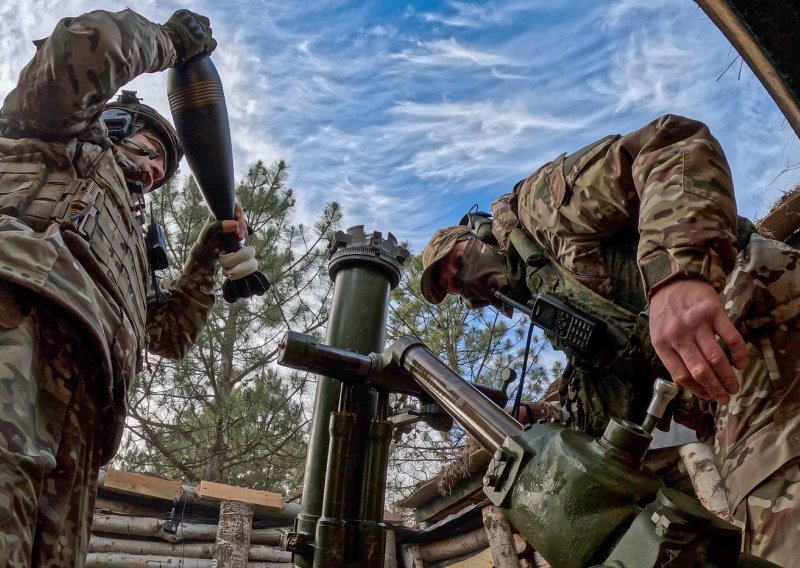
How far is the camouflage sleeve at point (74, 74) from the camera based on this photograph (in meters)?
1.82

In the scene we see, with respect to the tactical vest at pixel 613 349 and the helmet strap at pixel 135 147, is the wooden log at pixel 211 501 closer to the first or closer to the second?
the helmet strap at pixel 135 147

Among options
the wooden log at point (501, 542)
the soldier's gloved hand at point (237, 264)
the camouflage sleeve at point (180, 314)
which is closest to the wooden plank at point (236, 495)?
the wooden log at point (501, 542)

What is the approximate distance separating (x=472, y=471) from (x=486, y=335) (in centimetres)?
454

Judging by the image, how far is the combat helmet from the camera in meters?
2.58

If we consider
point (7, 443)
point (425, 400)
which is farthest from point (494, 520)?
point (7, 443)

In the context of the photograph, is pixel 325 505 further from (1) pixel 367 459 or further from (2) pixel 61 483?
(2) pixel 61 483

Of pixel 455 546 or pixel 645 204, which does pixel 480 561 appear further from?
pixel 645 204

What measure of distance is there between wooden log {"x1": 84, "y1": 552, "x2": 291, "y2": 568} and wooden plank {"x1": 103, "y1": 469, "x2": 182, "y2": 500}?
58 centimetres

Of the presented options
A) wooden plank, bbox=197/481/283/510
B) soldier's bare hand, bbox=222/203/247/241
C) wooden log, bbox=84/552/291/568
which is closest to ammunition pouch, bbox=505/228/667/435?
soldier's bare hand, bbox=222/203/247/241

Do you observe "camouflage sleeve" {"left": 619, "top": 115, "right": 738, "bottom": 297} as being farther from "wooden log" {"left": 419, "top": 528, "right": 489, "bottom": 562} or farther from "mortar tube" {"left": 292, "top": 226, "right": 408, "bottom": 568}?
"wooden log" {"left": 419, "top": 528, "right": 489, "bottom": 562}

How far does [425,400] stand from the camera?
2424 mm

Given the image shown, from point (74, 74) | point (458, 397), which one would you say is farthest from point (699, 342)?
point (74, 74)

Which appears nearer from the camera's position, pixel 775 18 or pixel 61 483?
pixel 775 18

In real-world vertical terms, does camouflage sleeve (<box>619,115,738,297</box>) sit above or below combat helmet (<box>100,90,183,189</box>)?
below
